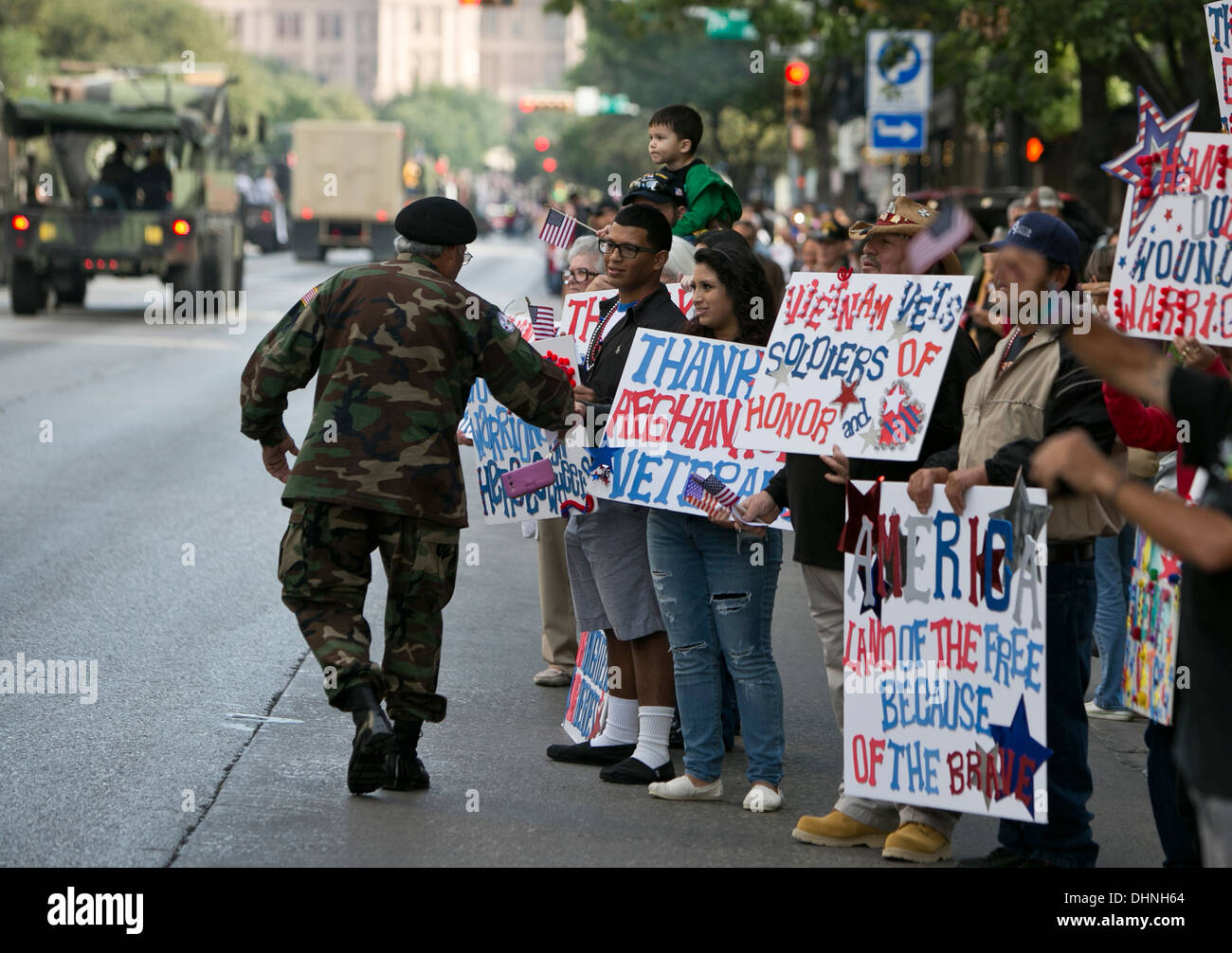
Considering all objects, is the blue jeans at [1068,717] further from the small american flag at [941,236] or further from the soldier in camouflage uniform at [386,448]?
the soldier in camouflage uniform at [386,448]

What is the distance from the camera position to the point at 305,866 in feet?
16.8

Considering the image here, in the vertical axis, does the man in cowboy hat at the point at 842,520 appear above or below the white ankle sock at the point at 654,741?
above

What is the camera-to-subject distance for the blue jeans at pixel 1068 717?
514 cm

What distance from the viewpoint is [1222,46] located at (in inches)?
248

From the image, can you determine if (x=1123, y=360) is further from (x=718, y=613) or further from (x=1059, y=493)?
(x=718, y=613)

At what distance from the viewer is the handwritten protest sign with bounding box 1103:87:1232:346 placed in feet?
17.2

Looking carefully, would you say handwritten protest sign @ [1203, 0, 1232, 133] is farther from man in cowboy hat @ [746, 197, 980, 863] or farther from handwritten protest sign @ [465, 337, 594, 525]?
handwritten protest sign @ [465, 337, 594, 525]

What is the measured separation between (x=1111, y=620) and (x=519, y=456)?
257 cm

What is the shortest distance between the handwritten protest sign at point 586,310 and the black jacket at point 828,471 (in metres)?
1.25

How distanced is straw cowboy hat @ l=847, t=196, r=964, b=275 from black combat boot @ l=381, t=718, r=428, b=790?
84.7 inches

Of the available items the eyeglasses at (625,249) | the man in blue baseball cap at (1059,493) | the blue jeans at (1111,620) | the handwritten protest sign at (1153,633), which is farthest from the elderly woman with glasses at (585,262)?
the handwritten protest sign at (1153,633)
